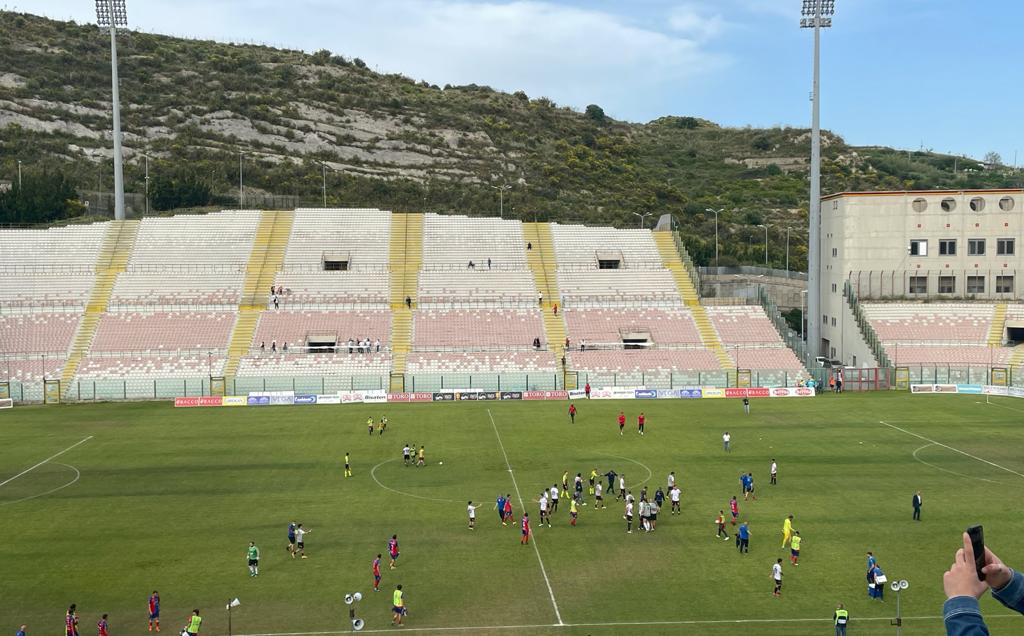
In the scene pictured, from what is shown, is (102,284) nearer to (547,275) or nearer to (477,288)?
(477,288)

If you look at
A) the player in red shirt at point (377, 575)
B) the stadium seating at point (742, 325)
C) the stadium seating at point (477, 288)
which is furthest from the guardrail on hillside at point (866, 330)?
the player in red shirt at point (377, 575)

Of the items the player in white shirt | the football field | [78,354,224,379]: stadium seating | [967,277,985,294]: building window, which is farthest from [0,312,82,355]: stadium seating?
[967,277,985,294]: building window

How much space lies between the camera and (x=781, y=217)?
480ft

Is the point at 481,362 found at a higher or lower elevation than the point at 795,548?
higher

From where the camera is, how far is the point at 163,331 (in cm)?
7250

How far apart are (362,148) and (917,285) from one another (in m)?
93.3

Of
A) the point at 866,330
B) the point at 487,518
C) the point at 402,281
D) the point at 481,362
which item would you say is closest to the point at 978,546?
the point at 487,518

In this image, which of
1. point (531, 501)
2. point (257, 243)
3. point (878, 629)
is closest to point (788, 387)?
point (531, 501)

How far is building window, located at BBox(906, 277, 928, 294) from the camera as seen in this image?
261ft

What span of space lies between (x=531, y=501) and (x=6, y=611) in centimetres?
1851

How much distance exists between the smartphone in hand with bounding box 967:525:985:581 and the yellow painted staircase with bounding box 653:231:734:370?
215 feet

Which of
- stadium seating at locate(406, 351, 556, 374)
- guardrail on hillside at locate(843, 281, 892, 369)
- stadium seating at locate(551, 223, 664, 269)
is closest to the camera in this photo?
stadium seating at locate(406, 351, 556, 374)

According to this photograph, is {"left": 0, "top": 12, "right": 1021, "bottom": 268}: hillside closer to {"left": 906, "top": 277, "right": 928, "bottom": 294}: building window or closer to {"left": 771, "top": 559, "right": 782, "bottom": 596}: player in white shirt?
{"left": 906, "top": 277, "right": 928, "bottom": 294}: building window

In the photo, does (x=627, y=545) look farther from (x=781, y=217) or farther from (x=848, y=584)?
(x=781, y=217)
